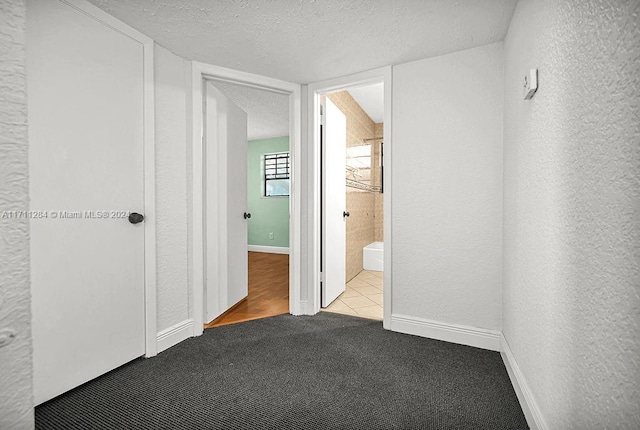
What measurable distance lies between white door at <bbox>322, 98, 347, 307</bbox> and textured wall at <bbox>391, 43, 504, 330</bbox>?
674 mm

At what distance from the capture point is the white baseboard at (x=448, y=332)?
2059 millimetres

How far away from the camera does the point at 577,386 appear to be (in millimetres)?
896

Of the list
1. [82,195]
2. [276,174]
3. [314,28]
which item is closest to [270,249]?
[276,174]

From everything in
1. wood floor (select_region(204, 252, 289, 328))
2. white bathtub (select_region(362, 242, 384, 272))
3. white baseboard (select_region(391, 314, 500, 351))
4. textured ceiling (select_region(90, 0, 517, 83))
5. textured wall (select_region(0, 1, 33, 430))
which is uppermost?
textured ceiling (select_region(90, 0, 517, 83))

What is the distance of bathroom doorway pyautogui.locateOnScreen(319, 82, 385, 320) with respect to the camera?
2844 mm

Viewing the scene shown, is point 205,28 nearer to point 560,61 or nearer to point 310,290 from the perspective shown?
point 560,61

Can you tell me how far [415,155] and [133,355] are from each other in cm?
226

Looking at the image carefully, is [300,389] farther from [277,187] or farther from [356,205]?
[277,187]

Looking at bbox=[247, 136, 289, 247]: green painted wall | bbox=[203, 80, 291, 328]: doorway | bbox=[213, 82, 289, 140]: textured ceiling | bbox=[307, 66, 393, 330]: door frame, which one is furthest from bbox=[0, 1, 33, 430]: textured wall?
bbox=[247, 136, 289, 247]: green painted wall

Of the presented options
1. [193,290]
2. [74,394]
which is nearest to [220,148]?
[193,290]

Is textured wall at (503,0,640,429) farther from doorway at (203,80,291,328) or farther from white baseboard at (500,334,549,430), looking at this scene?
doorway at (203,80,291,328)

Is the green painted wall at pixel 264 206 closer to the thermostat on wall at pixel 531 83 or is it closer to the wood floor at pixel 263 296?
the wood floor at pixel 263 296

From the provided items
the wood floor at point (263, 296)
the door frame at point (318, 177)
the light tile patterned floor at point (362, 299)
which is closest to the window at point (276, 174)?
the wood floor at point (263, 296)

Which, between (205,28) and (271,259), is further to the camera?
(271,259)
